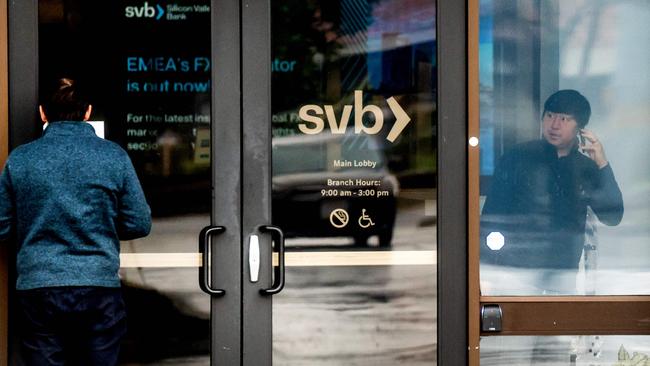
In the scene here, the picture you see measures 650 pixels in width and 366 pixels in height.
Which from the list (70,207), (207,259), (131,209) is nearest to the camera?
(70,207)

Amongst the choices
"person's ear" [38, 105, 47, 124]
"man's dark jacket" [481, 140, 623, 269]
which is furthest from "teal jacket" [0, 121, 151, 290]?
"man's dark jacket" [481, 140, 623, 269]

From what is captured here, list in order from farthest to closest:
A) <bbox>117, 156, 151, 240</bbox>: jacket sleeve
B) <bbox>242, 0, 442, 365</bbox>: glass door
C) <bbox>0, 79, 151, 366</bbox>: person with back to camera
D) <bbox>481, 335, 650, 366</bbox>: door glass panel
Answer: <bbox>481, 335, 650, 366</bbox>: door glass panel < <bbox>242, 0, 442, 365</bbox>: glass door < <bbox>117, 156, 151, 240</bbox>: jacket sleeve < <bbox>0, 79, 151, 366</bbox>: person with back to camera

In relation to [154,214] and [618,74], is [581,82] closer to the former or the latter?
[618,74]

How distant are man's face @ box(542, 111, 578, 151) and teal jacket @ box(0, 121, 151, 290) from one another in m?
1.94

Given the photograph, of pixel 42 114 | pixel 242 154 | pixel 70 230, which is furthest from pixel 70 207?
pixel 242 154

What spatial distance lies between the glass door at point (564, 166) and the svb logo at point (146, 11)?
57.9 inches

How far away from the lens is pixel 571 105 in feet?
15.4

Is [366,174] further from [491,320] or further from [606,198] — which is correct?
[606,198]

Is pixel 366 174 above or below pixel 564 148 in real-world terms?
below

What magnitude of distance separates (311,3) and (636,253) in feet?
6.31

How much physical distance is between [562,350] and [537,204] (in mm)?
693

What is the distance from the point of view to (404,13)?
455cm

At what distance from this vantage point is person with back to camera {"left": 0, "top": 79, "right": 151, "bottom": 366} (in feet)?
12.4

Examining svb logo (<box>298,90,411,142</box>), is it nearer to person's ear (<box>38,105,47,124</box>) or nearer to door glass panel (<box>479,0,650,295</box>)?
door glass panel (<box>479,0,650,295</box>)
